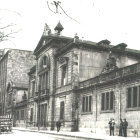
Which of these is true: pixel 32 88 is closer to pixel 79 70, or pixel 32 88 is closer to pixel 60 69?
pixel 60 69

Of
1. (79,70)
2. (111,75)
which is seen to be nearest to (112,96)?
(111,75)

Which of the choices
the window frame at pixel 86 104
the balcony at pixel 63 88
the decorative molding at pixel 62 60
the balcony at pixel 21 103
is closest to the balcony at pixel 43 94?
the balcony at pixel 63 88

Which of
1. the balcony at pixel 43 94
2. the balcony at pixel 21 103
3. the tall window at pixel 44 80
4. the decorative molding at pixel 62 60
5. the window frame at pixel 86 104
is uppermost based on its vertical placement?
the decorative molding at pixel 62 60

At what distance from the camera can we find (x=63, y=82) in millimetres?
39562

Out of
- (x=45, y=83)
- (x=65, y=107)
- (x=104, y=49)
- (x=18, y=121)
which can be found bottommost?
(x=18, y=121)

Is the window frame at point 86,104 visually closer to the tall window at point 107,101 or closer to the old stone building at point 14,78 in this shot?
the tall window at point 107,101

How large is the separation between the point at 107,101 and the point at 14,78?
46.9 meters

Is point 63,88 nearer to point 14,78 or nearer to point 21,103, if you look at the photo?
point 21,103

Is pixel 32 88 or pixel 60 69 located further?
pixel 32 88

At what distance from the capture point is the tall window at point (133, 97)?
Answer: 82.7 feet

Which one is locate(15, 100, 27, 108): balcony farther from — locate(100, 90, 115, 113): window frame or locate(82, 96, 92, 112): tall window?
locate(100, 90, 115, 113): window frame

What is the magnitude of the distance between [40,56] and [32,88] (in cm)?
727

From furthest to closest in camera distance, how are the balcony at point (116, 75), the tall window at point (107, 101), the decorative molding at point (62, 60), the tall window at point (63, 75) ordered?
the tall window at point (63, 75)
the decorative molding at point (62, 60)
the tall window at point (107, 101)
the balcony at point (116, 75)

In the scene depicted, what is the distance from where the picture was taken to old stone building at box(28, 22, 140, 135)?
88.8 feet
